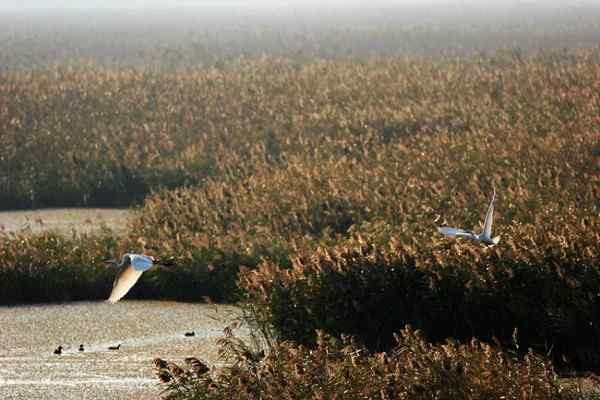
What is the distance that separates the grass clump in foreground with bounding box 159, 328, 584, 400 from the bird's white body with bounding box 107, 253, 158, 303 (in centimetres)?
71

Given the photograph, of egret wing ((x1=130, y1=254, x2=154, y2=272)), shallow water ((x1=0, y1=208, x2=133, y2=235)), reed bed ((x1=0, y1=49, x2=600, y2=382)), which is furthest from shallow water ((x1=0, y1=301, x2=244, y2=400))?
shallow water ((x1=0, y1=208, x2=133, y2=235))

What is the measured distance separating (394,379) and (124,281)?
7.48 ft

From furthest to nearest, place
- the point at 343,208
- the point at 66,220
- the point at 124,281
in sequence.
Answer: the point at 66,220 → the point at 343,208 → the point at 124,281

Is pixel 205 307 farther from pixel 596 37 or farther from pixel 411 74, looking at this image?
pixel 596 37

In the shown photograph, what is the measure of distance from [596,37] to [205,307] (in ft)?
216

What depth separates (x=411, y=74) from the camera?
42.3 meters

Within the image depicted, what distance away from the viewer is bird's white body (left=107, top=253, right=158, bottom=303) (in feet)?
37.6

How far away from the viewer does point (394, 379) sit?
11164 millimetres

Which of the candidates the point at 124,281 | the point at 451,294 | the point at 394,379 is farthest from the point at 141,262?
the point at 451,294

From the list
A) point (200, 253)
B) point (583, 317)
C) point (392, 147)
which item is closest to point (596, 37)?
point (392, 147)

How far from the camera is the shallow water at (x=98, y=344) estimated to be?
14109mm

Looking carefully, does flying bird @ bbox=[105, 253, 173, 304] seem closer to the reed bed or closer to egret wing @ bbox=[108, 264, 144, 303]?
egret wing @ bbox=[108, 264, 144, 303]

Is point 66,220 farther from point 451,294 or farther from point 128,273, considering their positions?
point 128,273

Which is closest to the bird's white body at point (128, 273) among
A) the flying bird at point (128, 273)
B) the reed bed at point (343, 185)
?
the flying bird at point (128, 273)
